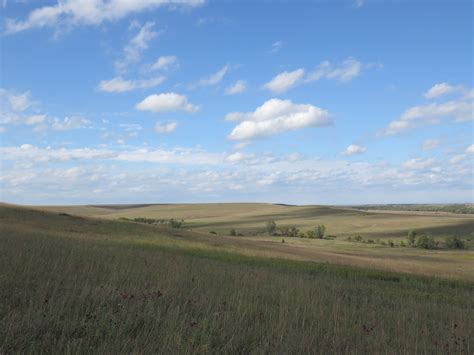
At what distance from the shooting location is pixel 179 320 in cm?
612

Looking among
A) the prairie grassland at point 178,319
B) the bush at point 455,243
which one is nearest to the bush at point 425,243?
the bush at point 455,243

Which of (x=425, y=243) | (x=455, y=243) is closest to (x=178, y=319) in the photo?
(x=425, y=243)

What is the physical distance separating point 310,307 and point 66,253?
7256 millimetres

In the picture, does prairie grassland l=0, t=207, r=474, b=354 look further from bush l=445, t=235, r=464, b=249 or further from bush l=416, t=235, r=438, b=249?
bush l=445, t=235, r=464, b=249

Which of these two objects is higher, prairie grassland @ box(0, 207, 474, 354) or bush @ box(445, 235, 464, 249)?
prairie grassland @ box(0, 207, 474, 354)

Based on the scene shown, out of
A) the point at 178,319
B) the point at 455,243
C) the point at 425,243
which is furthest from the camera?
the point at 455,243

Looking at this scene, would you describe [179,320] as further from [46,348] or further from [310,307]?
[310,307]

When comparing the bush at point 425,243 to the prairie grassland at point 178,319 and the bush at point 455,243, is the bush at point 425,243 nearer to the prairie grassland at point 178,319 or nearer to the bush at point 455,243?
the bush at point 455,243

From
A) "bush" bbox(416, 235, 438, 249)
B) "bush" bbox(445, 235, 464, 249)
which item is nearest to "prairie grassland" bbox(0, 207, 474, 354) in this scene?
"bush" bbox(416, 235, 438, 249)

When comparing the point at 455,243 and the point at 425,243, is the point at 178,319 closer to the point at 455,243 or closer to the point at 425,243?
the point at 425,243

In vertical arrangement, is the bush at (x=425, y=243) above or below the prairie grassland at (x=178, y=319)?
below

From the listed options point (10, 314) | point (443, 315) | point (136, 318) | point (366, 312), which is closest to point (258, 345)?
point (136, 318)

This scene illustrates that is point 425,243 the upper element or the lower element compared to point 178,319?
lower

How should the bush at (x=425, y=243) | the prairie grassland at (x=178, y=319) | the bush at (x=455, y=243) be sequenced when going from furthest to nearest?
the bush at (x=455, y=243), the bush at (x=425, y=243), the prairie grassland at (x=178, y=319)
